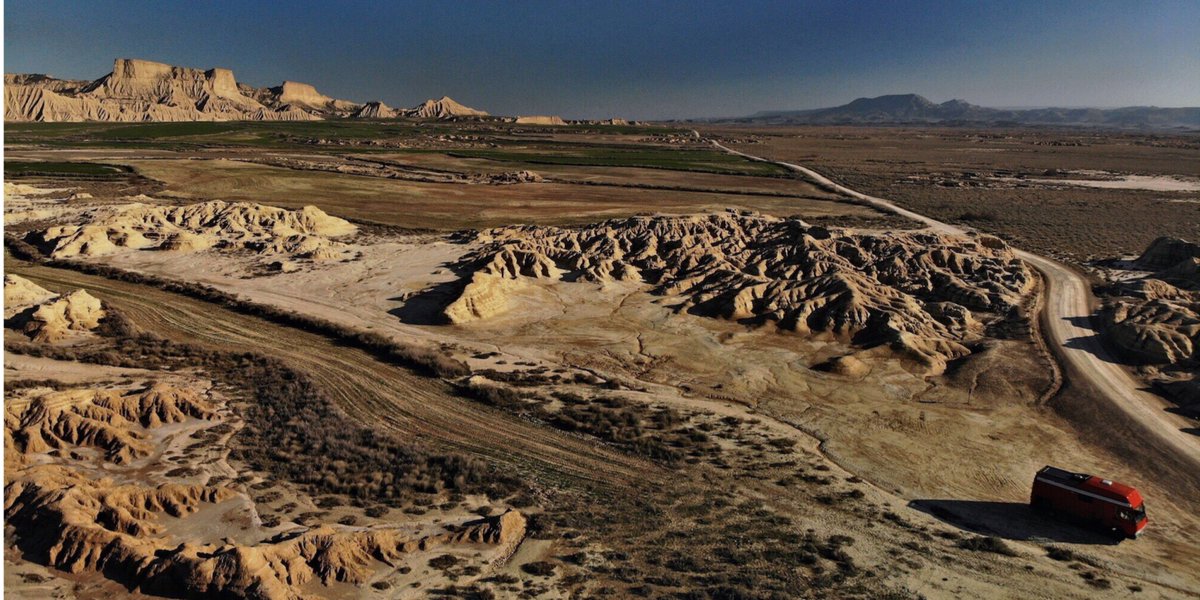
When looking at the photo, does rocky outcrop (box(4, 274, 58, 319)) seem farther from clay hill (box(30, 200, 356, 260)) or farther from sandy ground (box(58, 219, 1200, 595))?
clay hill (box(30, 200, 356, 260))

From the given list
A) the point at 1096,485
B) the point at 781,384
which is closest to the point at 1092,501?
the point at 1096,485

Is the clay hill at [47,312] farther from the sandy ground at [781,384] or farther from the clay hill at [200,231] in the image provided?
the clay hill at [200,231]

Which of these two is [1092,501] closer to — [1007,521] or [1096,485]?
[1096,485]

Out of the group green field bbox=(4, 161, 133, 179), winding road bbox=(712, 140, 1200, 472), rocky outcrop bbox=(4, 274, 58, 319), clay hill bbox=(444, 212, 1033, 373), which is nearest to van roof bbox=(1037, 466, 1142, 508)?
winding road bbox=(712, 140, 1200, 472)

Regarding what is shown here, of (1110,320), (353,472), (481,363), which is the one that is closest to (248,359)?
(481,363)

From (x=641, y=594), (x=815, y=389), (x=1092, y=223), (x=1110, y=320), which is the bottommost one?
(x=641, y=594)

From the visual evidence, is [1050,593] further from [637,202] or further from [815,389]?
[637,202]
